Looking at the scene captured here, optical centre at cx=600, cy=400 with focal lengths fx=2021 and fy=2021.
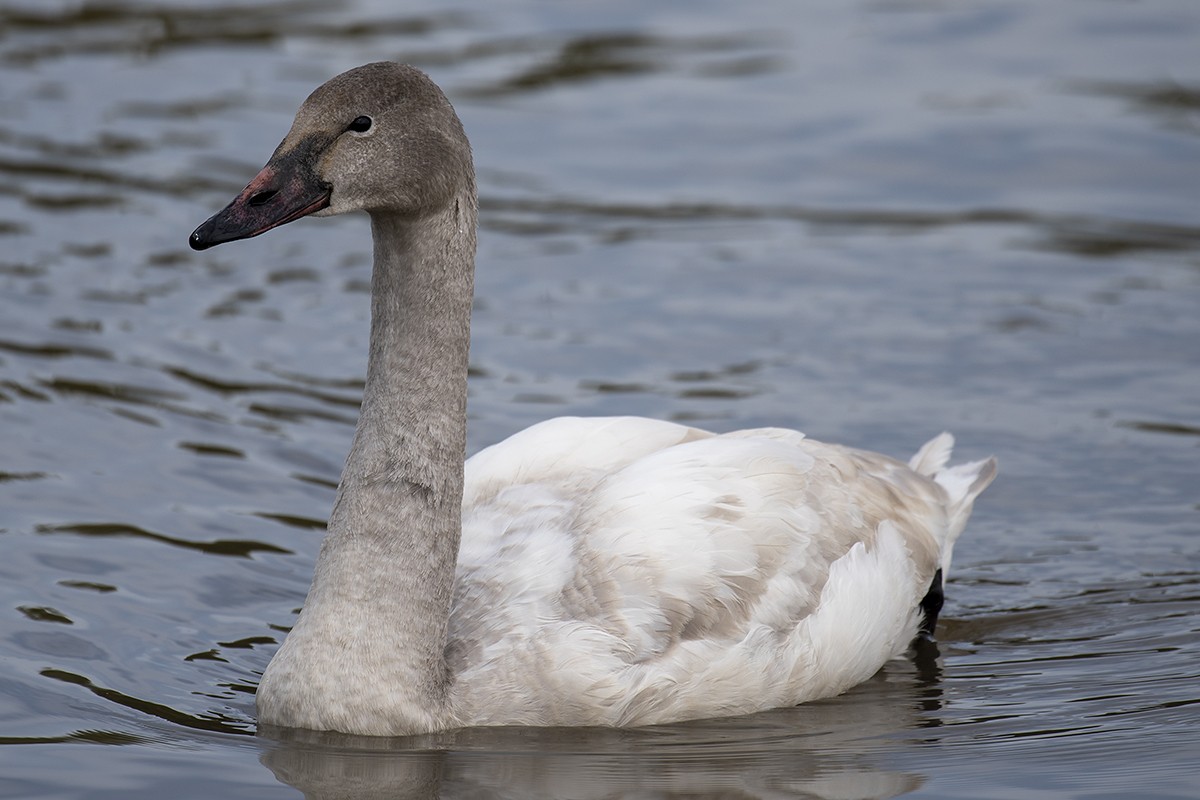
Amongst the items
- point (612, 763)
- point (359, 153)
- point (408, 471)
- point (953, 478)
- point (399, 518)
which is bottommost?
point (612, 763)

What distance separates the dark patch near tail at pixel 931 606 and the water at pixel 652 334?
0.51 feet

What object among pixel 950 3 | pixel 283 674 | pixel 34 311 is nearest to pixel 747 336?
pixel 34 311

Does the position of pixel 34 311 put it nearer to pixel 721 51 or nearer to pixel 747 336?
pixel 747 336

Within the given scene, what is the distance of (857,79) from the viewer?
16.0 m

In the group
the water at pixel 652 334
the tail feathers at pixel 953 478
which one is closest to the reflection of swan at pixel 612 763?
the water at pixel 652 334

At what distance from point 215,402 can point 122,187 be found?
13.0ft

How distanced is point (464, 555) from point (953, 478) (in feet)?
8.07

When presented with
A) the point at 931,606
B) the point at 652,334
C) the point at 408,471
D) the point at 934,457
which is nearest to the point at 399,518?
the point at 408,471

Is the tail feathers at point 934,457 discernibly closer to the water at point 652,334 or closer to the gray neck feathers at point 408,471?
the water at point 652,334

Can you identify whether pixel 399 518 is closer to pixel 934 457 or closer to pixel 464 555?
pixel 464 555

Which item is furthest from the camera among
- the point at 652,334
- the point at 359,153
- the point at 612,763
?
the point at 652,334

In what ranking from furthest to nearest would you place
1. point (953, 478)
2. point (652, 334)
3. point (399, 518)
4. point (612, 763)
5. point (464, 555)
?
point (652, 334)
point (953, 478)
point (464, 555)
point (399, 518)
point (612, 763)

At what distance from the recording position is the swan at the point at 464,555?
6.68m

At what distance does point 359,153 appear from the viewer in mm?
6590
